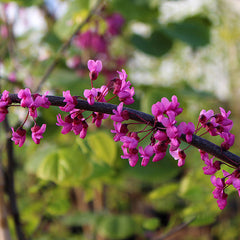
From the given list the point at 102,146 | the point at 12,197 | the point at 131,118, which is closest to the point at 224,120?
the point at 131,118

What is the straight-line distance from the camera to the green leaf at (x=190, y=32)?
1.47 meters

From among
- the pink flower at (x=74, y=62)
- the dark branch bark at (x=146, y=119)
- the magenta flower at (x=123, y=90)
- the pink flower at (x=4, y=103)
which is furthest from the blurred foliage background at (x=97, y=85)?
the pink flower at (x=4, y=103)

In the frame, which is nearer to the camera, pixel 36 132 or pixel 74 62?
pixel 36 132

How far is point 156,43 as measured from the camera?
1.63 metres

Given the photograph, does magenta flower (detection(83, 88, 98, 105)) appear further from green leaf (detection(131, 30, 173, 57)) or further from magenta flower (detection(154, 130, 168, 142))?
green leaf (detection(131, 30, 173, 57))

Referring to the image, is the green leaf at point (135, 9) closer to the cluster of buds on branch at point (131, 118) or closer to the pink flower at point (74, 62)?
the pink flower at point (74, 62)

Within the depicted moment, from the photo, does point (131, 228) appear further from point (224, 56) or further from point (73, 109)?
point (224, 56)

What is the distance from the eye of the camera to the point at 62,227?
3117 mm

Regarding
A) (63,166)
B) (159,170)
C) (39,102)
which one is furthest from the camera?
(159,170)

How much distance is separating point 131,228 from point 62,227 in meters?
1.70

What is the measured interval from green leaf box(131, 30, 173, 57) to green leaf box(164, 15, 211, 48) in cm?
10

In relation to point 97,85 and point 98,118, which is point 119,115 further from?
point 97,85

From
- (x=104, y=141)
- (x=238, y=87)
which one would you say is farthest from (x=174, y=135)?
(x=238, y=87)

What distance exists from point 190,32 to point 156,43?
0.63 ft
